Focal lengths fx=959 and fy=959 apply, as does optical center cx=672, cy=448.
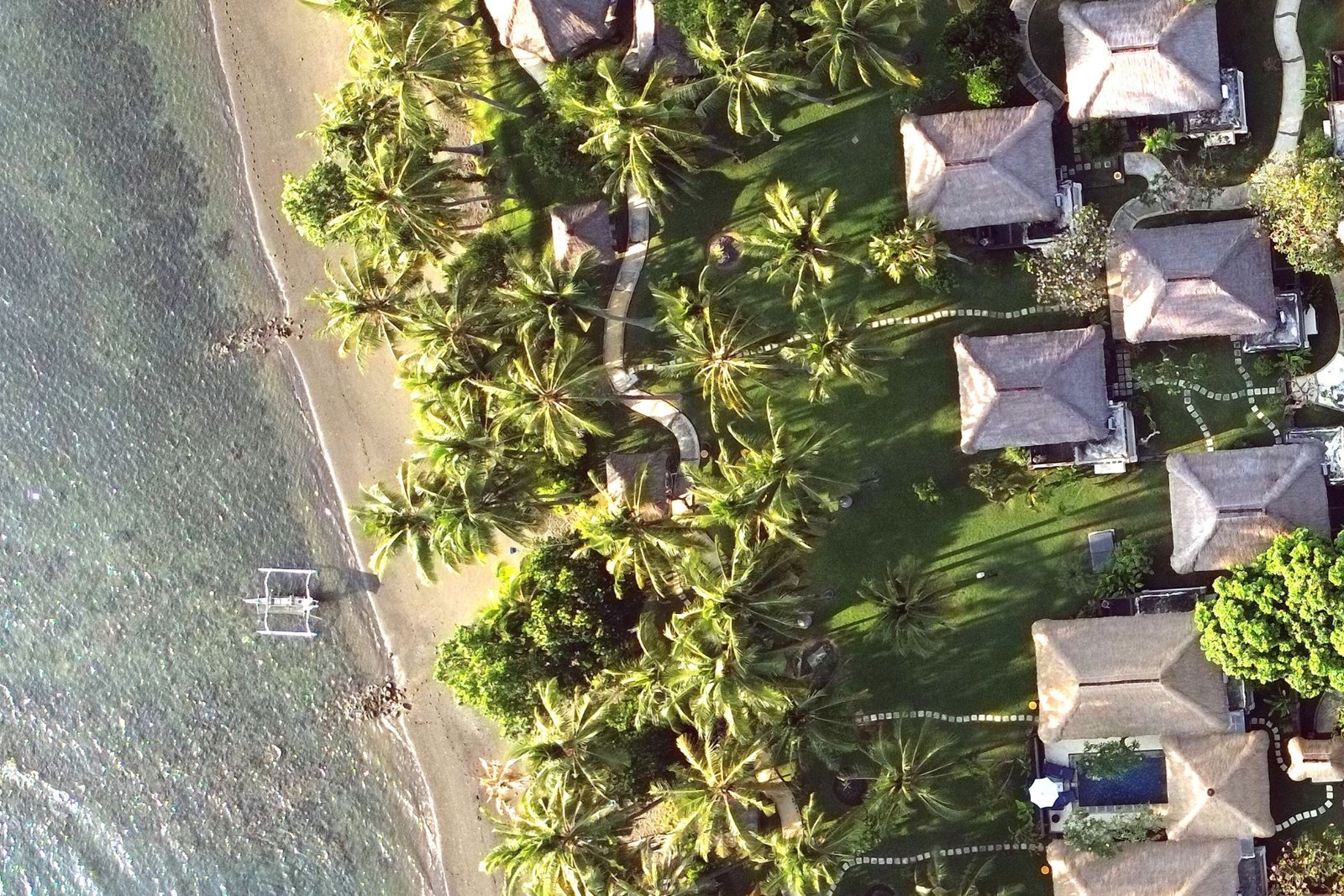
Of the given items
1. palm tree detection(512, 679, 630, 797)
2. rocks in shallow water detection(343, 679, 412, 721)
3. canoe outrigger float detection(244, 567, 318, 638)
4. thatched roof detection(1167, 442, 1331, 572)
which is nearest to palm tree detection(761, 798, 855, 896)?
palm tree detection(512, 679, 630, 797)

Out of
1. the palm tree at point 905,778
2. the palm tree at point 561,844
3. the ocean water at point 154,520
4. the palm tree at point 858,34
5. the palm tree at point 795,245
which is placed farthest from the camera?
the ocean water at point 154,520

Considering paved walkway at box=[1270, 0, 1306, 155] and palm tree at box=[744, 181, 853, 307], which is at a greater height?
paved walkway at box=[1270, 0, 1306, 155]

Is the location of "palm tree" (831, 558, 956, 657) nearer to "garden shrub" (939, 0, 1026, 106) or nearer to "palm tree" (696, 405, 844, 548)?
"palm tree" (696, 405, 844, 548)

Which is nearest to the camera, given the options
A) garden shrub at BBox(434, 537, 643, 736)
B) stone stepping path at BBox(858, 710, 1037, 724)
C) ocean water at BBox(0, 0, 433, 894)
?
garden shrub at BBox(434, 537, 643, 736)

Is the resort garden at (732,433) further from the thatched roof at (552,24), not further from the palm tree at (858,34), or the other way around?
the thatched roof at (552,24)

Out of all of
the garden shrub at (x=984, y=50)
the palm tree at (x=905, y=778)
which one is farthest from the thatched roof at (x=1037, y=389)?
the palm tree at (x=905, y=778)

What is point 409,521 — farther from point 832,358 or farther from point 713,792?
point 832,358

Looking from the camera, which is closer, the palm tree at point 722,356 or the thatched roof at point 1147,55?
the palm tree at point 722,356
